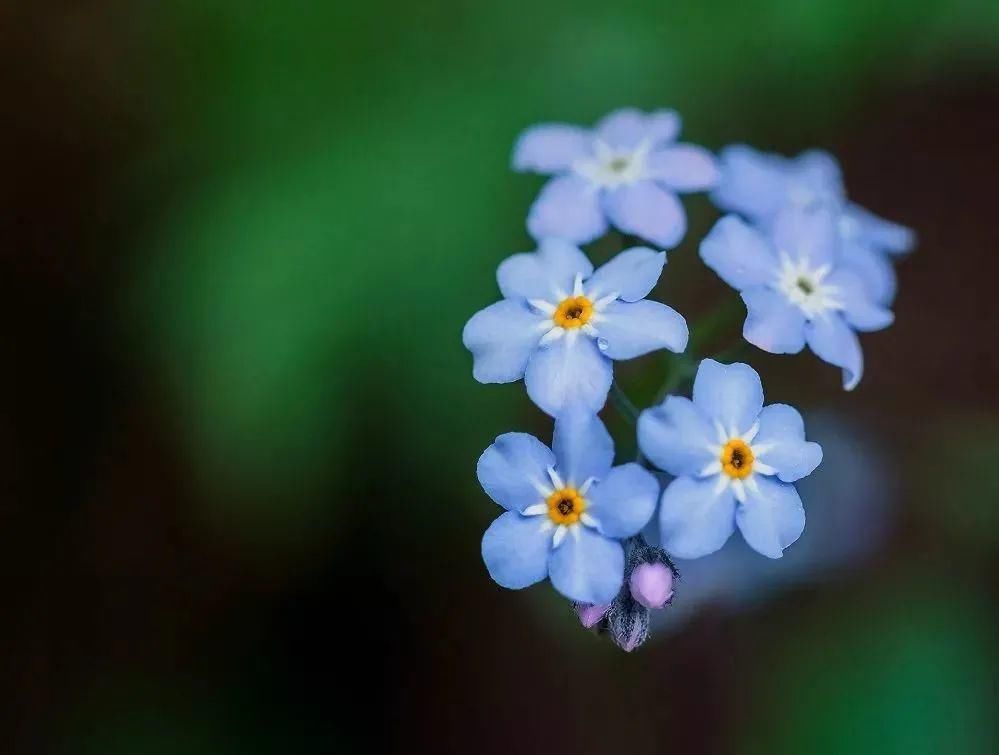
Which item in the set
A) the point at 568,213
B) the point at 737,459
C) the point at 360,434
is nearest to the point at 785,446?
the point at 737,459

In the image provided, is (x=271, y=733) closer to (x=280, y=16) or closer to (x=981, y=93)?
(x=280, y=16)

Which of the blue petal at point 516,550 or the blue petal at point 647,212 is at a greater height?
the blue petal at point 647,212

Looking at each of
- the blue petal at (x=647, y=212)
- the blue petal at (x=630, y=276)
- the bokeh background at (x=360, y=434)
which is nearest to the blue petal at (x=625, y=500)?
the blue petal at (x=630, y=276)

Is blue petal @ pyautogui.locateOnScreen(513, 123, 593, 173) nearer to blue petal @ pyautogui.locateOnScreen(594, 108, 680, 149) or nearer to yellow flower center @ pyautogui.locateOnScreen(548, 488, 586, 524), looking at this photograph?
blue petal @ pyautogui.locateOnScreen(594, 108, 680, 149)

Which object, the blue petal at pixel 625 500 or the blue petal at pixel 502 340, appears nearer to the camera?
the blue petal at pixel 625 500

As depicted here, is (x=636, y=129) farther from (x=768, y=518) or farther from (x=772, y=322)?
(x=768, y=518)

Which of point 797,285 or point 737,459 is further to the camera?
point 797,285

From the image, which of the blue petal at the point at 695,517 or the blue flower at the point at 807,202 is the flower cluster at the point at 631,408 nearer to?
the blue petal at the point at 695,517
